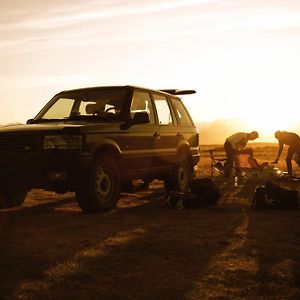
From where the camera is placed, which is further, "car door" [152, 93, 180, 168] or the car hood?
"car door" [152, 93, 180, 168]

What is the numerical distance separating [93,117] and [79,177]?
4.29ft

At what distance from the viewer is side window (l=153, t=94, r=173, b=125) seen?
381 inches

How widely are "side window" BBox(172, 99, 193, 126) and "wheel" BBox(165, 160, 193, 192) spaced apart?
859 millimetres

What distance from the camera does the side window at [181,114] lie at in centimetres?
1064

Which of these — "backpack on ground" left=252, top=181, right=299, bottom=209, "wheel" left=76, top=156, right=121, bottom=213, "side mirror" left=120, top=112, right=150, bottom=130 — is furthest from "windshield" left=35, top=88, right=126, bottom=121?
"backpack on ground" left=252, top=181, right=299, bottom=209

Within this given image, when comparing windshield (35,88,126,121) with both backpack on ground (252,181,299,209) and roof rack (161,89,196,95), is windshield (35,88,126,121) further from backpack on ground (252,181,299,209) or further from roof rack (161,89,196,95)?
backpack on ground (252,181,299,209)

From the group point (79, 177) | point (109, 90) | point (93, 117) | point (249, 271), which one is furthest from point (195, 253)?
point (109, 90)

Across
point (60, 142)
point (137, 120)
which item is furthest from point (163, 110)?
point (60, 142)

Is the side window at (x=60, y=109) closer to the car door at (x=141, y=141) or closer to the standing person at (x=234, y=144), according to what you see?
the car door at (x=141, y=141)

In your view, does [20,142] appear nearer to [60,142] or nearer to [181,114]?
[60,142]

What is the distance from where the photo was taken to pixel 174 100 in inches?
422

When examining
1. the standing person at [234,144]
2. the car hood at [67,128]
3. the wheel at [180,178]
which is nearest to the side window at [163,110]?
the wheel at [180,178]

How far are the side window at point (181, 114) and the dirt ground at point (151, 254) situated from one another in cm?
272

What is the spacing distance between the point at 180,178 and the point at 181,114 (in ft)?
4.54
